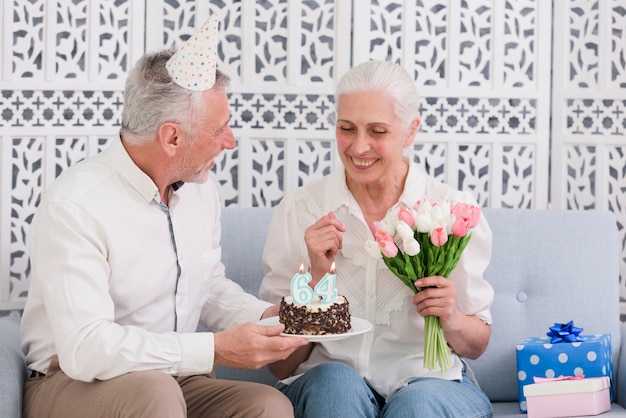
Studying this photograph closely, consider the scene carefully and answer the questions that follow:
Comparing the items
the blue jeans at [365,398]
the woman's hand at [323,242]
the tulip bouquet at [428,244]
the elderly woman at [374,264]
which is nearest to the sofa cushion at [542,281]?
the elderly woman at [374,264]

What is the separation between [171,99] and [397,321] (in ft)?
3.06

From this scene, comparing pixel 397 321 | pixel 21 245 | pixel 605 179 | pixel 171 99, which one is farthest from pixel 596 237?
pixel 21 245

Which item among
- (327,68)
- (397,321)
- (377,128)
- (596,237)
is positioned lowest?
(397,321)

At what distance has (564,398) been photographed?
2.78m

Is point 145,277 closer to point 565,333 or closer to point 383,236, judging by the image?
point 383,236

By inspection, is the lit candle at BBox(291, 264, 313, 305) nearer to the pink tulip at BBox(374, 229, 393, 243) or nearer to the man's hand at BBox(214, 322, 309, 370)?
the man's hand at BBox(214, 322, 309, 370)

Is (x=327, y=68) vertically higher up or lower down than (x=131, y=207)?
higher up

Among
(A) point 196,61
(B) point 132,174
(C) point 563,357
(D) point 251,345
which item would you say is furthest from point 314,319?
(C) point 563,357

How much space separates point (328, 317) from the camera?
7.98 ft

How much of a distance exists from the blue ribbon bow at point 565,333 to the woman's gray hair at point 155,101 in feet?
4.39

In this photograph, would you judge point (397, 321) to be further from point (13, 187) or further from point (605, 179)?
point (13, 187)

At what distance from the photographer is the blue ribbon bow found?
9.86 ft

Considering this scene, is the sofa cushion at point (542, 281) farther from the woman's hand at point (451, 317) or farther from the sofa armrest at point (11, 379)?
the sofa armrest at point (11, 379)

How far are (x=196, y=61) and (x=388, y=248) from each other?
2.29ft
